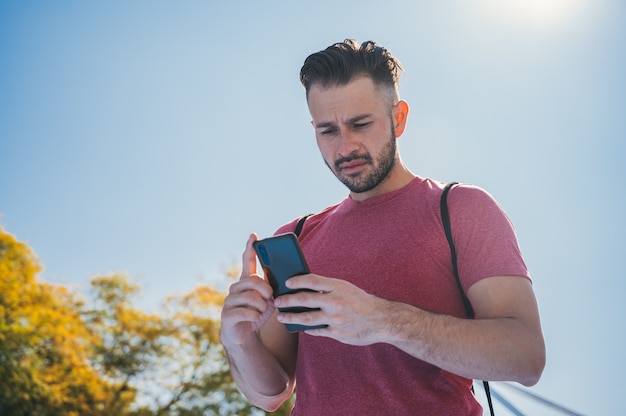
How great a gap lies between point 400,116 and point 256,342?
2.85ft

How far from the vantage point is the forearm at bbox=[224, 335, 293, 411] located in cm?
182

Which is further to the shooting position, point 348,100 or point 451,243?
point 348,100

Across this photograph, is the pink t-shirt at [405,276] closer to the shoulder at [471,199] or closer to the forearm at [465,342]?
the shoulder at [471,199]

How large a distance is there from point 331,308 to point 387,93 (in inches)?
35.4

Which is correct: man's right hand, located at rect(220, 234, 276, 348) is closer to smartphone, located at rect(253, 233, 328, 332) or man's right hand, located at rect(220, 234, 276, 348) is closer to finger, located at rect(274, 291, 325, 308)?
smartphone, located at rect(253, 233, 328, 332)

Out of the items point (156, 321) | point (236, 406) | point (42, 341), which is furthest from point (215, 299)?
point (42, 341)

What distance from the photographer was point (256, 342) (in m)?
1.83

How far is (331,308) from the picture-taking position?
1302 millimetres

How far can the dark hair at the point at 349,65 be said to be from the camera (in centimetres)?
192

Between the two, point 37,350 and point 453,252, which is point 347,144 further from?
point 37,350

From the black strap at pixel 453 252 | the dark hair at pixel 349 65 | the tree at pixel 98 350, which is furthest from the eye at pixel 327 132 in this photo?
the tree at pixel 98 350

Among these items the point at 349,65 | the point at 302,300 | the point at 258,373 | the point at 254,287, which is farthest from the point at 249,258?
the point at 349,65

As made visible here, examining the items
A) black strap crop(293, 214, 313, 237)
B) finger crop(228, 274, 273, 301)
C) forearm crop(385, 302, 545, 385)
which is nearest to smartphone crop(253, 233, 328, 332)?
finger crop(228, 274, 273, 301)

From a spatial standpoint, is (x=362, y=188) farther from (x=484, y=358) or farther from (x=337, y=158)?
(x=484, y=358)
